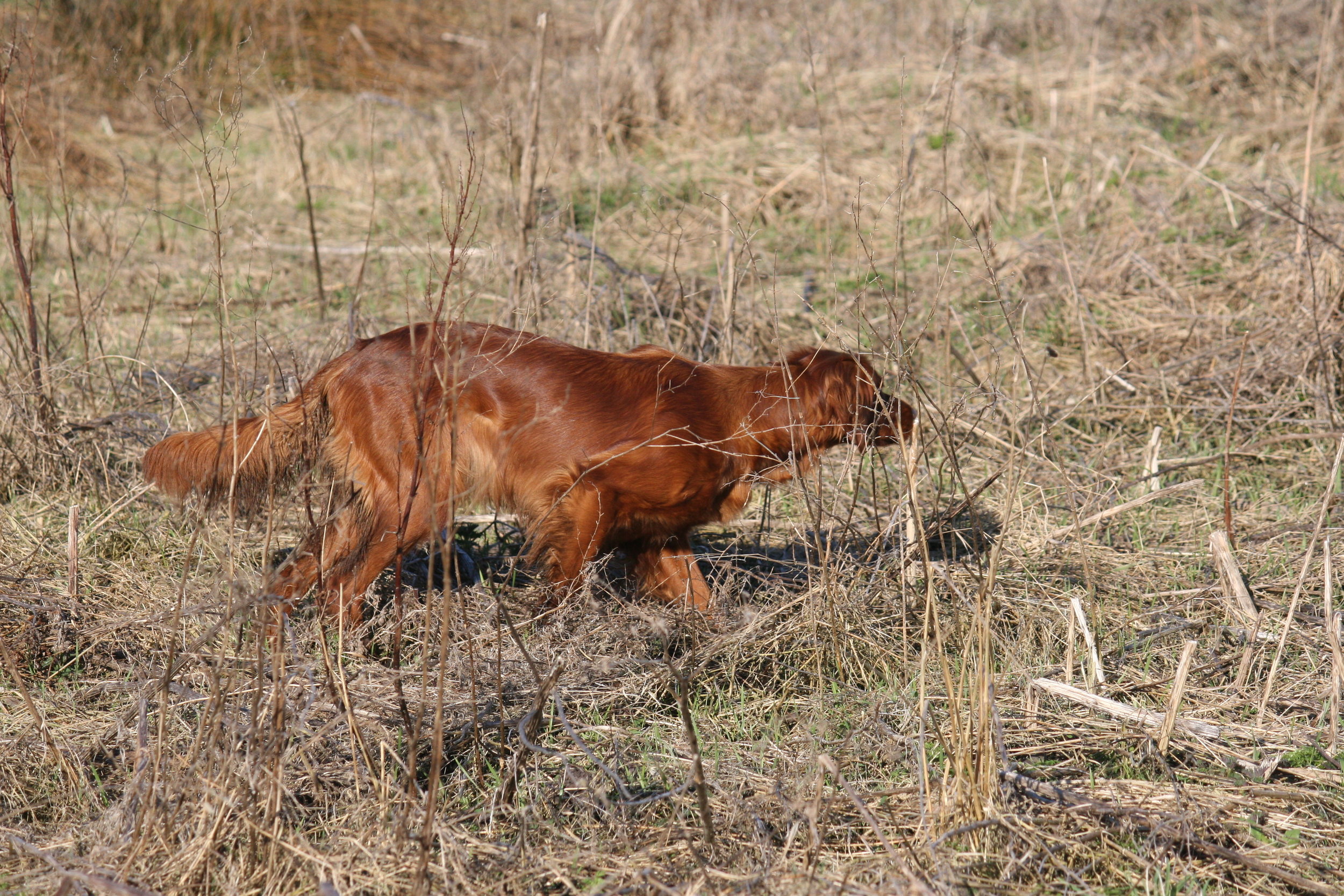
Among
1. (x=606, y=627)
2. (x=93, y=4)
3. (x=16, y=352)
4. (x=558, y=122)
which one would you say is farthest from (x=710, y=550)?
(x=93, y=4)

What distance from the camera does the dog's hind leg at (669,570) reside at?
145 inches

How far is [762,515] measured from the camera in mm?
3811

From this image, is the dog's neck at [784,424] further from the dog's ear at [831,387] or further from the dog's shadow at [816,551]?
the dog's shadow at [816,551]

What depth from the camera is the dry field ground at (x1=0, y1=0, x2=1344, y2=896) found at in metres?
2.37

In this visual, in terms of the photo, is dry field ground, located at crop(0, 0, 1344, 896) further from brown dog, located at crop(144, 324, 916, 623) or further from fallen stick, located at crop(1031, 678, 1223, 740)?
brown dog, located at crop(144, 324, 916, 623)

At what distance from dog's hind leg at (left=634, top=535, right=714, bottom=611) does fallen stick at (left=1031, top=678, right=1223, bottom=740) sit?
3.95 feet

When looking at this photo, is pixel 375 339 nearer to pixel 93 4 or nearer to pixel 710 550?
pixel 710 550

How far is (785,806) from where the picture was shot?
2.39 m

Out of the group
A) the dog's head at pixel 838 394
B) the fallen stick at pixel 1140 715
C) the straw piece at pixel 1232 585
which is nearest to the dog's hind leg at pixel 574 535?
the dog's head at pixel 838 394

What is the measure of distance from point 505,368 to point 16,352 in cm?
220

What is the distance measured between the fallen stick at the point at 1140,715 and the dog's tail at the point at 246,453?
7.03 ft

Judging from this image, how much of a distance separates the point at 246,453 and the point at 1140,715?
247 centimetres

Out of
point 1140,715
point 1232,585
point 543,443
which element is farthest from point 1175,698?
point 543,443

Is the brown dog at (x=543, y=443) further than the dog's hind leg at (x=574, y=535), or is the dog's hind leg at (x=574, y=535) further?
the dog's hind leg at (x=574, y=535)
